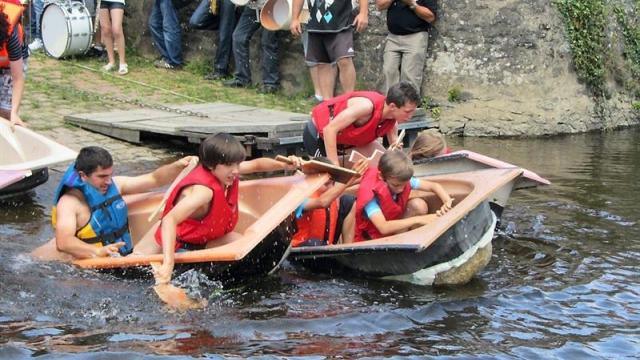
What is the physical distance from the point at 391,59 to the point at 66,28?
4.15m

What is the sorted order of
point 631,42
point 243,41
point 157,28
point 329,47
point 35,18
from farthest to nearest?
1. point 35,18
2. point 631,42
3. point 157,28
4. point 243,41
5. point 329,47

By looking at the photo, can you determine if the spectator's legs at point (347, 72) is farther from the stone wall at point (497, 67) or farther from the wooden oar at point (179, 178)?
the wooden oar at point (179, 178)

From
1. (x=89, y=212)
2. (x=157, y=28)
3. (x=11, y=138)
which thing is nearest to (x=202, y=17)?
(x=157, y=28)

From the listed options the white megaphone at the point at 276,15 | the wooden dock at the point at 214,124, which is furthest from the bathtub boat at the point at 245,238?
the white megaphone at the point at 276,15

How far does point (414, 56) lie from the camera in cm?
1172

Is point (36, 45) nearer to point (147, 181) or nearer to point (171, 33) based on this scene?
point (171, 33)

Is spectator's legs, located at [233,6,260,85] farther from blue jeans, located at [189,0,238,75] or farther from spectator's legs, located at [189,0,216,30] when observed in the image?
spectator's legs, located at [189,0,216,30]

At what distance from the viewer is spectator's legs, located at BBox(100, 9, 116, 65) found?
12.7 metres

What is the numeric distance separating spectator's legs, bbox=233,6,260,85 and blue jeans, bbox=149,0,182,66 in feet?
3.17

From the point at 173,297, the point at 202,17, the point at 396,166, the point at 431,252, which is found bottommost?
the point at 173,297

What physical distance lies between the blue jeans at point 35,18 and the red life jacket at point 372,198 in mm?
7789

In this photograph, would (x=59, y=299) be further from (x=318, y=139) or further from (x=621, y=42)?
(x=621, y=42)

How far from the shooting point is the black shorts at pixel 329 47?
10898mm

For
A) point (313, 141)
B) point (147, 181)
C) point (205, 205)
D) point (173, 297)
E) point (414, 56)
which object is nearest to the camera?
point (173, 297)
